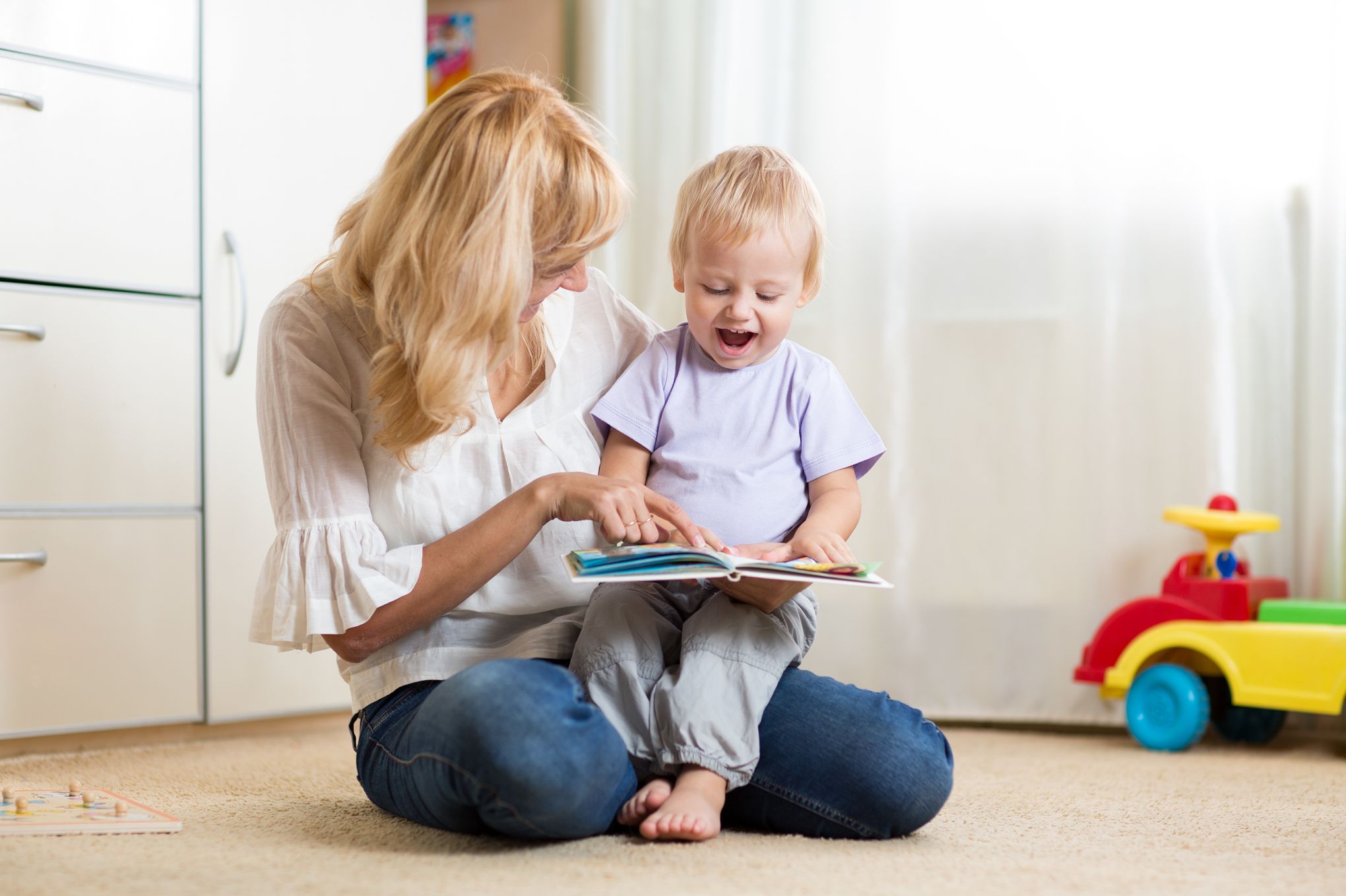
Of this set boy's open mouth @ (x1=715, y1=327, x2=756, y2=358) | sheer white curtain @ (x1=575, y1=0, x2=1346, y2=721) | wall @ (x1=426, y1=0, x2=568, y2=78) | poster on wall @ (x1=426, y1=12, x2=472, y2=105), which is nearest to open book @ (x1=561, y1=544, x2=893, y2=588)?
boy's open mouth @ (x1=715, y1=327, x2=756, y2=358)

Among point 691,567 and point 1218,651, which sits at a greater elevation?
point 691,567

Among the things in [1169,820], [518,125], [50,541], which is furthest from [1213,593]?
[50,541]

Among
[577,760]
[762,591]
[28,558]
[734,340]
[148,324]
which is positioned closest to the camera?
[577,760]

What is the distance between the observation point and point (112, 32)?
1.72 m

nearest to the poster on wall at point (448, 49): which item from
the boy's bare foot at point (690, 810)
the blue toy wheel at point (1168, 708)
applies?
the blue toy wheel at point (1168, 708)

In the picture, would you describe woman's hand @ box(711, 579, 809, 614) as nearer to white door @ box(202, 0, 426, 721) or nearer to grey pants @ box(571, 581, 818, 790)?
grey pants @ box(571, 581, 818, 790)

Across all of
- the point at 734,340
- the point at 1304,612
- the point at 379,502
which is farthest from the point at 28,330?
the point at 1304,612

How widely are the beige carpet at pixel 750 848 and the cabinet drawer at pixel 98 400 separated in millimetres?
379

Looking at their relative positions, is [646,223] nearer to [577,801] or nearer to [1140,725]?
[1140,725]

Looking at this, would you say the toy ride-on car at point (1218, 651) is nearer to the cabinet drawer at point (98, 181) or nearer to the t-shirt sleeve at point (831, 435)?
the t-shirt sleeve at point (831, 435)

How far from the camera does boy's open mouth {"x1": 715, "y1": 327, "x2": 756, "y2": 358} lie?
126 centimetres

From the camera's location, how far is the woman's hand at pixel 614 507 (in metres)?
1.07

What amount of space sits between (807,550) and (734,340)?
0.83ft

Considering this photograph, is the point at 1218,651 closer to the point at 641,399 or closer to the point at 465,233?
the point at 641,399
